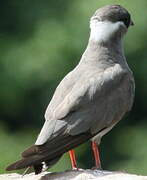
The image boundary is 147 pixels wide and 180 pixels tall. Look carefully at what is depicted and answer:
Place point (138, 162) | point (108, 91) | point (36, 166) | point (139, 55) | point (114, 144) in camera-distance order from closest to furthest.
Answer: point (36, 166)
point (108, 91)
point (138, 162)
point (139, 55)
point (114, 144)

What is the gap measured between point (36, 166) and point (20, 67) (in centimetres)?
672

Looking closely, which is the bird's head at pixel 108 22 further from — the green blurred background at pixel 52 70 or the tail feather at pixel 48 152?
the green blurred background at pixel 52 70

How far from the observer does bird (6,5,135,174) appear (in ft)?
25.2

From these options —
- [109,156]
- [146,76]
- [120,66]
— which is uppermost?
[120,66]

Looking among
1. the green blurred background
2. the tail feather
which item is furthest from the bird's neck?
the green blurred background

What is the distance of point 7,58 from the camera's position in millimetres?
14852

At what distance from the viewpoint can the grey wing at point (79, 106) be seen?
7738 mm

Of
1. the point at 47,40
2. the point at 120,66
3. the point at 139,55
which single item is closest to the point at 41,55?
the point at 47,40

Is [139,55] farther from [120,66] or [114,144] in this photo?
[120,66]

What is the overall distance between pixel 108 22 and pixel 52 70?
5917mm

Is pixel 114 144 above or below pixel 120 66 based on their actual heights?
below

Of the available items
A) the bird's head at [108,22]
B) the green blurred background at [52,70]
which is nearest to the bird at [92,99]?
the bird's head at [108,22]

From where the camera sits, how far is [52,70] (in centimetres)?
1428

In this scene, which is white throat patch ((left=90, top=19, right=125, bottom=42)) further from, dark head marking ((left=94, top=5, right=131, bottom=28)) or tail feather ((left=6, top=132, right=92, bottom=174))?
tail feather ((left=6, top=132, right=92, bottom=174))
